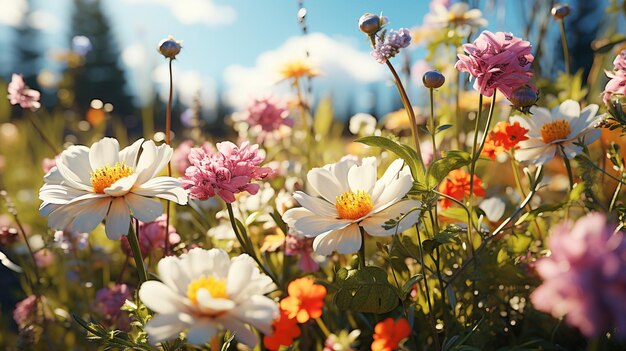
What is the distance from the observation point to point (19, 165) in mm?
3664

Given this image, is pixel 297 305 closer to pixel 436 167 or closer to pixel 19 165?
pixel 436 167

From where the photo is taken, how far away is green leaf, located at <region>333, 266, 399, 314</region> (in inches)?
30.4

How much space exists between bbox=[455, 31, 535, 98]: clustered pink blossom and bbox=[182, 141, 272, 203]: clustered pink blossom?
337mm

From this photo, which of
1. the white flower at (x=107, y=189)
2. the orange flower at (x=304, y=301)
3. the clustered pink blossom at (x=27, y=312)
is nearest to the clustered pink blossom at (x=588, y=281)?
the orange flower at (x=304, y=301)

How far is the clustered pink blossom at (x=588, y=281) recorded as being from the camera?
1.27ft

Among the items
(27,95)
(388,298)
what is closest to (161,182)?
(388,298)

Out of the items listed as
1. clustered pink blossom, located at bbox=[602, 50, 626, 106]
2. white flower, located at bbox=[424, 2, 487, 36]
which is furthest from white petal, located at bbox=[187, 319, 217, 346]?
white flower, located at bbox=[424, 2, 487, 36]

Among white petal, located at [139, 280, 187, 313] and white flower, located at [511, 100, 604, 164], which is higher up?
white petal, located at [139, 280, 187, 313]

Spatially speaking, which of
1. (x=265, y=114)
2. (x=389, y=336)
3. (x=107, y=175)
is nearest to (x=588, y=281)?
(x=389, y=336)

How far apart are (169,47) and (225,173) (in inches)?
9.7

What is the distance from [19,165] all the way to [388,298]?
3.50 m

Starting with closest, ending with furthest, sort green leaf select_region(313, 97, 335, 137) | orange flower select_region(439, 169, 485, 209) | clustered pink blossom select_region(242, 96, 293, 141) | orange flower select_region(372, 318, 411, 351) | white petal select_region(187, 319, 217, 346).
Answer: white petal select_region(187, 319, 217, 346), orange flower select_region(372, 318, 411, 351), orange flower select_region(439, 169, 485, 209), clustered pink blossom select_region(242, 96, 293, 141), green leaf select_region(313, 97, 335, 137)

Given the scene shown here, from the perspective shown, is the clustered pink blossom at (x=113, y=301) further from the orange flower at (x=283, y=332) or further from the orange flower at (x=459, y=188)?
the orange flower at (x=459, y=188)

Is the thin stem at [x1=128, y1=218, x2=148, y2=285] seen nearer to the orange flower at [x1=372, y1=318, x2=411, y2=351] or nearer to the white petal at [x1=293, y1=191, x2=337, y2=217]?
the white petal at [x1=293, y1=191, x2=337, y2=217]
